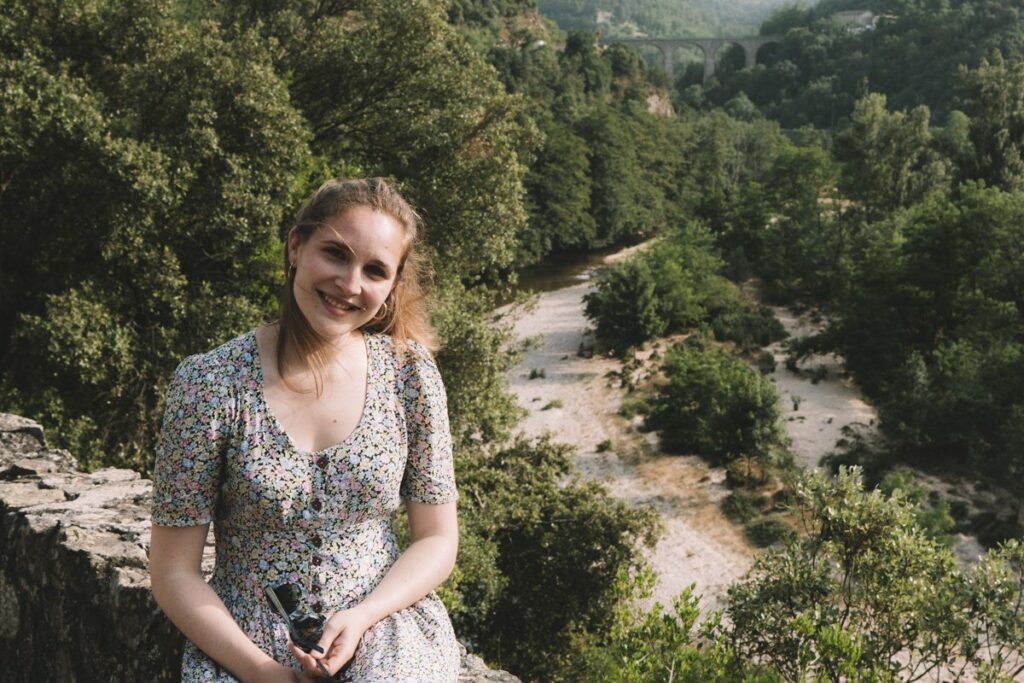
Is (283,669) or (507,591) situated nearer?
(283,669)

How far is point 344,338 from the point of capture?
8.54ft

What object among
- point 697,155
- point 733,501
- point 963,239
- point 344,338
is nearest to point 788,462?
point 733,501

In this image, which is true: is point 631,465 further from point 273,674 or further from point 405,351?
point 273,674

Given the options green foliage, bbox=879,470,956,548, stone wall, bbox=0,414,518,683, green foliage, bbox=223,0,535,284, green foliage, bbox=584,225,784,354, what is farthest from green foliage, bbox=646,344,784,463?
stone wall, bbox=0,414,518,683

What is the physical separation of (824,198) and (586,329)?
60.4 feet

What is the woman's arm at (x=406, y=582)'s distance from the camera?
2281 mm

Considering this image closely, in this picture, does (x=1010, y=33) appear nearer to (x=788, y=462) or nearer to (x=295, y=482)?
(x=788, y=462)

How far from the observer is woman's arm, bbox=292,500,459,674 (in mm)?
2281

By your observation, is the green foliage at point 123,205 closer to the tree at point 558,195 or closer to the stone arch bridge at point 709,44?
the tree at point 558,195

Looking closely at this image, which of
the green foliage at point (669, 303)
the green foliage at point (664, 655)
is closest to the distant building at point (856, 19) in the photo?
the green foliage at point (669, 303)

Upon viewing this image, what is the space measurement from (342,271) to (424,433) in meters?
0.54

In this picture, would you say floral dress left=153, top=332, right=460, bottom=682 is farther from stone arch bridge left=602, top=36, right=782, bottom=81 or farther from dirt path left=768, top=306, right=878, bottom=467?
stone arch bridge left=602, top=36, right=782, bottom=81

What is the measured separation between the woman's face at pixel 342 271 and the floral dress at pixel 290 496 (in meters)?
0.17

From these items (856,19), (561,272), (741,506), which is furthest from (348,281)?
(856,19)
